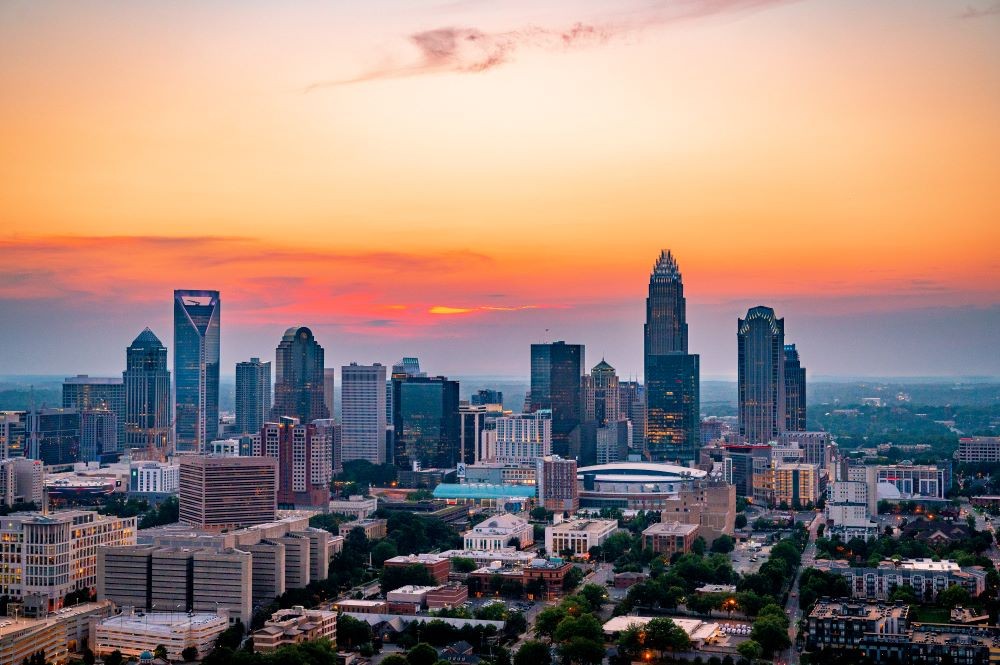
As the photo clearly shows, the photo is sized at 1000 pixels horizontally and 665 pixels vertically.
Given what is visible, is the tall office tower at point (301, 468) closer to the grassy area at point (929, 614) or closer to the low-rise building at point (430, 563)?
the low-rise building at point (430, 563)

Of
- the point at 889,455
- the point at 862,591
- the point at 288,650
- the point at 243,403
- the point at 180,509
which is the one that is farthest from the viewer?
the point at 243,403

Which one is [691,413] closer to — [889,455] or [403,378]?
[889,455]

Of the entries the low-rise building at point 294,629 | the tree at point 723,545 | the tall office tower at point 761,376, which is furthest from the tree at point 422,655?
the tall office tower at point 761,376

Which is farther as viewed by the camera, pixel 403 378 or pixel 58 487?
pixel 403 378

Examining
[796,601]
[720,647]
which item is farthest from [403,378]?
[720,647]

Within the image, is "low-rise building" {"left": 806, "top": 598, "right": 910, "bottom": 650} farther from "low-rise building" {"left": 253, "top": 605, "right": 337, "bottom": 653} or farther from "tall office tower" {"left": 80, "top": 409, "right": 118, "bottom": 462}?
"tall office tower" {"left": 80, "top": 409, "right": 118, "bottom": 462}
